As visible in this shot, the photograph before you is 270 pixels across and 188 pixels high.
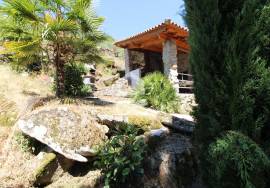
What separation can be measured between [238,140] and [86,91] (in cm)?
734

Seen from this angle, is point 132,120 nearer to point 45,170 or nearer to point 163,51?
point 45,170

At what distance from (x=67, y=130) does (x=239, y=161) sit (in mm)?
4251

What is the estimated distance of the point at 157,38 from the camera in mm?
14938

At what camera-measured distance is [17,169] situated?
7137 millimetres

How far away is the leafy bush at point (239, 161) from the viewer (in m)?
3.87

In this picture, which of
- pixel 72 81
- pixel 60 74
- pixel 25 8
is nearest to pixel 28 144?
pixel 60 74

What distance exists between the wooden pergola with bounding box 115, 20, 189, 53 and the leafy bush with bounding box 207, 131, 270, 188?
8.40 metres

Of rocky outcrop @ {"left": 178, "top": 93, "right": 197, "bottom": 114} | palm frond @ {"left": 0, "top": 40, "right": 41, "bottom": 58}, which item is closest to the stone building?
rocky outcrop @ {"left": 178, "top": 93, "right": 197, "bottom": 114}

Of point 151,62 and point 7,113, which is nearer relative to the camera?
point 7,113

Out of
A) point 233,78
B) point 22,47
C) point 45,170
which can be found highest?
point 22,47

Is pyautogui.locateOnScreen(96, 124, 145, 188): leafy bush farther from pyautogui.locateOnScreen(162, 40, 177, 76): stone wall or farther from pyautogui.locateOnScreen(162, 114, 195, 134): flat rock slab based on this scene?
pyautogui.locateOnScreen(162, 40, 177, 76): stone wall

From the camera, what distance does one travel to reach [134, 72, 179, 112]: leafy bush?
1005cm

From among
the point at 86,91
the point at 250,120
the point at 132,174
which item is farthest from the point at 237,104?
the point at 86,91

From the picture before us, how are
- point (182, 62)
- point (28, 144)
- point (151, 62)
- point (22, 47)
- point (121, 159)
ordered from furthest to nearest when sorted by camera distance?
point (151, 62) < point (182, 62) < point (22, 47) < point (28, 144) < point (121, 159)
